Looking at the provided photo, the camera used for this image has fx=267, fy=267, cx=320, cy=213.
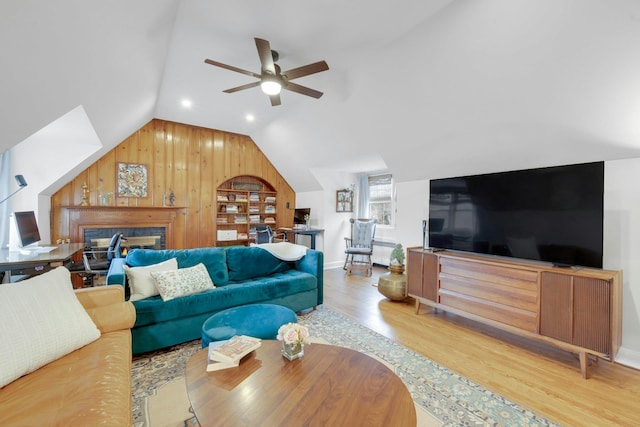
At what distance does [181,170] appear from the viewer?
17.5 ft

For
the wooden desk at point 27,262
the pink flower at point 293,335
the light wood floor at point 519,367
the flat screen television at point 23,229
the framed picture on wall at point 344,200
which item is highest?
the framed picture on wall at point 344,200

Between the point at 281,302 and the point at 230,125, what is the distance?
3.89 metres

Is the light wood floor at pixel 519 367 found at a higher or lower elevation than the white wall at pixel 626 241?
lower

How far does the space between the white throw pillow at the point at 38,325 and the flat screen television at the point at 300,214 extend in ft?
15.1

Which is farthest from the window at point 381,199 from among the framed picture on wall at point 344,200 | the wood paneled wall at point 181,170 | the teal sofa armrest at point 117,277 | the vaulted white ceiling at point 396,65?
the teal sofa armrest at point 117,277

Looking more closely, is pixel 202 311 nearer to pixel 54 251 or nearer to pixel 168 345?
pixel 168 345

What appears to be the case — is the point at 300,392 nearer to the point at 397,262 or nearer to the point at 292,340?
the point at 292,340

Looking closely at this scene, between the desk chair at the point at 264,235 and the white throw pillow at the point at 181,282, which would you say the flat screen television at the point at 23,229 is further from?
the desk chair at the point at 264,235

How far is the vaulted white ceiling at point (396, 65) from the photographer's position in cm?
175

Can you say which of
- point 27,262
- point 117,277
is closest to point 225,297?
point 117,277

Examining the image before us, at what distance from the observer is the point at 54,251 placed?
300cm

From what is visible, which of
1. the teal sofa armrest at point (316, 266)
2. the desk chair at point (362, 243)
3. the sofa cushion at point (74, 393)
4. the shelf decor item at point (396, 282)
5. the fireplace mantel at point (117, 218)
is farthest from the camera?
the desk chair at point (362, 243)

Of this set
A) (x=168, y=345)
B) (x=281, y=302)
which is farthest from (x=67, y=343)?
(x=281, y=302)

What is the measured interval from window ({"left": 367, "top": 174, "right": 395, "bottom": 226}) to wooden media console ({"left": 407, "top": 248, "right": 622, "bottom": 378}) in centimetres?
268
